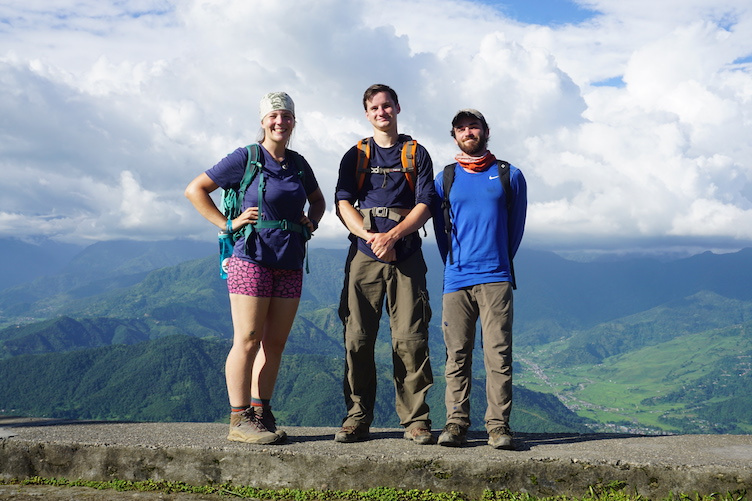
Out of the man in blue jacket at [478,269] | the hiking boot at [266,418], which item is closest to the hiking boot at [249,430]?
the hiking boot at [266,418]

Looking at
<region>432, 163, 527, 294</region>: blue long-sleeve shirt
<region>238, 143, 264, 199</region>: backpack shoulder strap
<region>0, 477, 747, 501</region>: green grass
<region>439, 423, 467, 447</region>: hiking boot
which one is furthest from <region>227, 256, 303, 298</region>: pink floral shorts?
<region>439, 423, 467, 447</region>: hiking boot

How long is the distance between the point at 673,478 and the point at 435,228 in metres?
3.27

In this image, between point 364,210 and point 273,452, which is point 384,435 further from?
point 364,210

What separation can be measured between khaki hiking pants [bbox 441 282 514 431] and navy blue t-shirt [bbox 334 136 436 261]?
0.81 meters

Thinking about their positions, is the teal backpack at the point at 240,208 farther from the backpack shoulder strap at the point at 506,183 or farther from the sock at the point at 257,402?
the backpack shoulder strap at the point at 506,183

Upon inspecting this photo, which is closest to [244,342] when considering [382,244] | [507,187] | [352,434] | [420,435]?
[352,434]

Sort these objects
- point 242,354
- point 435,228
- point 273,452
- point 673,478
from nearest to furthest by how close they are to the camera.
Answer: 1. point 673,478
2. point 273,452
3. point 242,354
4. point 435,228

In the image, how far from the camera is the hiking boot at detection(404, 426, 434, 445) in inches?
243

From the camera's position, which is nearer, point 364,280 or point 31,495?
point 31,495

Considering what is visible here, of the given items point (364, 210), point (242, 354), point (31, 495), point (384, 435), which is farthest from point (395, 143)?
point (31, 495)

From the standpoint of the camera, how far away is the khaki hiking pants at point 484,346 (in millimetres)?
6168

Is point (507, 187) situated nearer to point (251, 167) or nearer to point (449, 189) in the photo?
point (449, 189)

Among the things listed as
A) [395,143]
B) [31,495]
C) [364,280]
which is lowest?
[31,495]

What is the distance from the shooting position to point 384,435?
6.81 m
